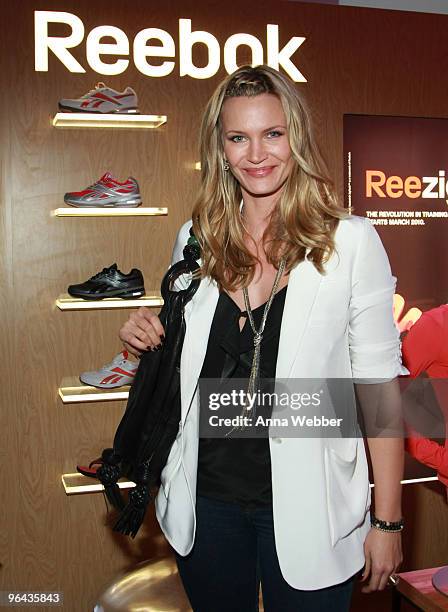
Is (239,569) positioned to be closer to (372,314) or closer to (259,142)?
(372,314)

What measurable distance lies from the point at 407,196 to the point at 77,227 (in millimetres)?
1879

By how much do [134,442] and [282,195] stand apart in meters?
0.74

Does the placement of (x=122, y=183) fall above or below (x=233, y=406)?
above

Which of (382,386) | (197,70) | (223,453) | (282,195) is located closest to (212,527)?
(223,453)

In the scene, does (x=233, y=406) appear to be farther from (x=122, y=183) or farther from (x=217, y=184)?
(x=122, y=183)

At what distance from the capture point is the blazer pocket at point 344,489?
1.83m

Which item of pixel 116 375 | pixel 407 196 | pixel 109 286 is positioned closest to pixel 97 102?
pixel 109 286

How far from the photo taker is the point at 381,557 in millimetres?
1840

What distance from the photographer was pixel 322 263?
1.83 meters

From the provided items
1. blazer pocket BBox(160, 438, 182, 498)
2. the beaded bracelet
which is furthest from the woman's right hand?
the beaded bracelet

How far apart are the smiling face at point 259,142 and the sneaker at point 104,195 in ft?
6.27

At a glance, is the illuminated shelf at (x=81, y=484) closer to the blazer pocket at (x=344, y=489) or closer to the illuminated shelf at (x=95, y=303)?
the illuminated shelf at (x=95, y=303)

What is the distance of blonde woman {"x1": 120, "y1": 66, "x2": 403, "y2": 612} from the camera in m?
1.81

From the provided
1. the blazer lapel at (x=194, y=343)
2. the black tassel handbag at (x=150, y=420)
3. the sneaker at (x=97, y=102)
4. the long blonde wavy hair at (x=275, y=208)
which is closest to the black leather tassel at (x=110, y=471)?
the black tassel handbag at (x=150, y=420)
